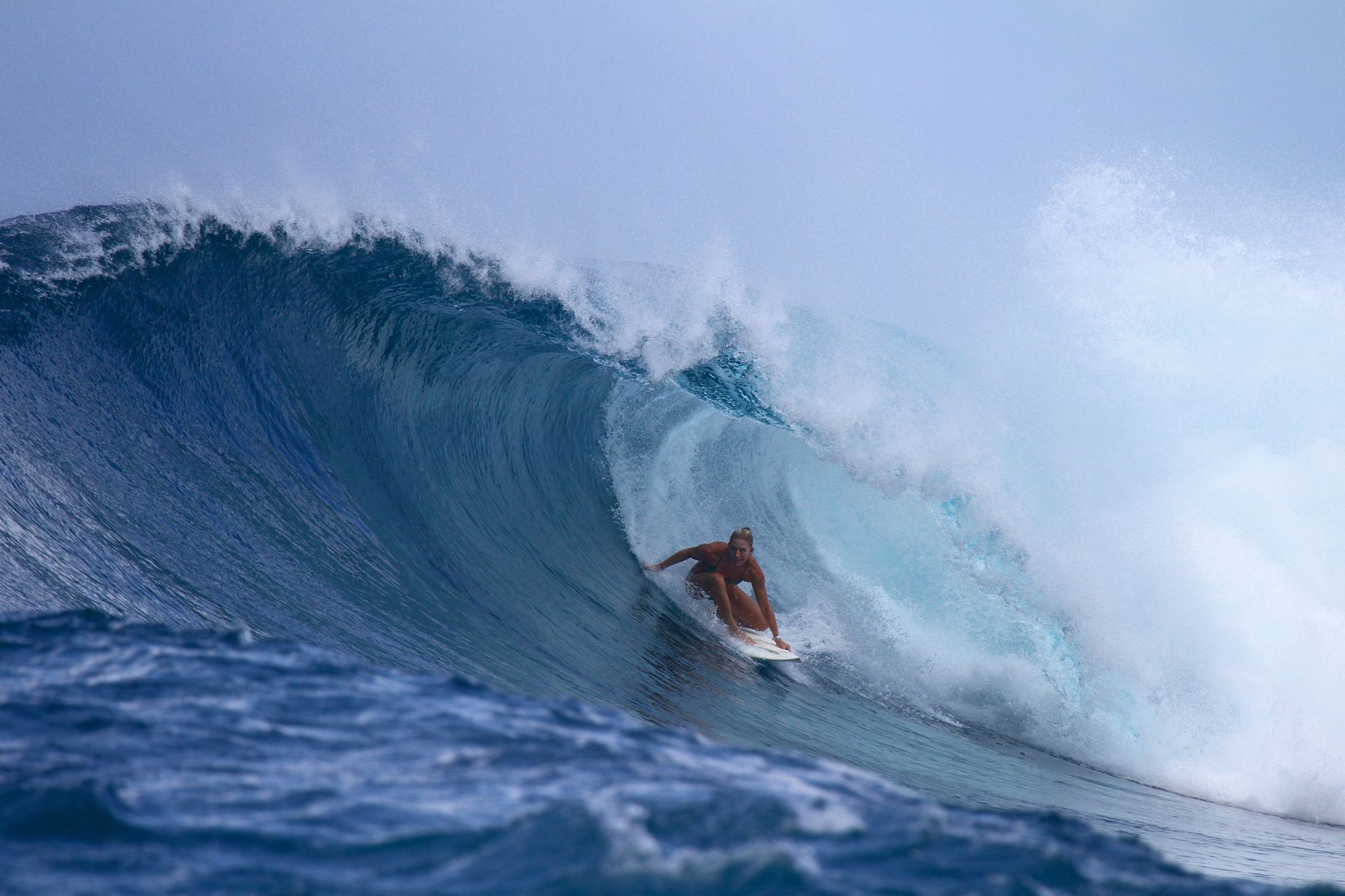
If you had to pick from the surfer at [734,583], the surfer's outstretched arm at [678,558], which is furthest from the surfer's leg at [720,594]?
the surfer's outstretched arm at [678,558]

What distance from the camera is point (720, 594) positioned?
658 cm

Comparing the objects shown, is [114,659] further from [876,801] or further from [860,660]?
[860,660]

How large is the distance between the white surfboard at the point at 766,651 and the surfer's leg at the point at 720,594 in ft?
0.32

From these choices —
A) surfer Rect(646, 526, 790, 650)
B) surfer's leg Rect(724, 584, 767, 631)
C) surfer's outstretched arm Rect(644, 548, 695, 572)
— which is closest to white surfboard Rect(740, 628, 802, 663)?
surfer Rect(646, 526, 790, 650)

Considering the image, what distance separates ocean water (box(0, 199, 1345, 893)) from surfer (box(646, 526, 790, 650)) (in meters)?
0.19

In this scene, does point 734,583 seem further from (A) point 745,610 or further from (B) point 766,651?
(B) point 766,651

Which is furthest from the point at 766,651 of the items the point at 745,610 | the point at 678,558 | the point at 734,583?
the point at 678,558

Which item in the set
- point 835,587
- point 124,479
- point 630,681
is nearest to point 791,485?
point 835,587

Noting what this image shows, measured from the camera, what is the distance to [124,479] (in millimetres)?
4871

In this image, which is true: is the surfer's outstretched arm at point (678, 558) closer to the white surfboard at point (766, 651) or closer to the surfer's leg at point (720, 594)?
the surfer's leg at point (720, 594)

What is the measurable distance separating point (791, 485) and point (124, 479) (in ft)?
20.4

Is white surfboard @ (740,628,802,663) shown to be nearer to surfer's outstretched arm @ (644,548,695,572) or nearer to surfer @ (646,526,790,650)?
surfer @ (646,526,790,650)

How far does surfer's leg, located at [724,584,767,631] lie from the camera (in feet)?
21.8

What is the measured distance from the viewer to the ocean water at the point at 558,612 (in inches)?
63.2
